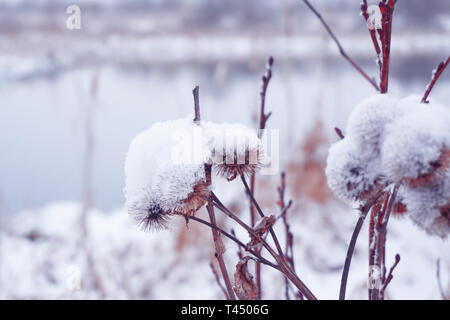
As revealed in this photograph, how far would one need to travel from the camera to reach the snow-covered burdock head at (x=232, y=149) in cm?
46

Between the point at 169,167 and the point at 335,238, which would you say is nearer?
the point at 169,167

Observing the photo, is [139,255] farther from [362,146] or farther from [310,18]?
[362,146]

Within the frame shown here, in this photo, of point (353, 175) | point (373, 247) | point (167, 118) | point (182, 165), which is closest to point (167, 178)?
point (182, 165)

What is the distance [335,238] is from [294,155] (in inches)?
27.6

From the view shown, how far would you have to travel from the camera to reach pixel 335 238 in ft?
9.55

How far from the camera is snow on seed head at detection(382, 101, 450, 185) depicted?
0.36 meters

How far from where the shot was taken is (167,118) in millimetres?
3732

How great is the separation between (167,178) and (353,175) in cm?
19

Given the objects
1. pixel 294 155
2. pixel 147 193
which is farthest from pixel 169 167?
pixel 294 155

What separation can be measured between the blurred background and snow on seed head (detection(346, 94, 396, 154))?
0.23 m

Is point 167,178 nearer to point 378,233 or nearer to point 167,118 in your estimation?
point 378,233

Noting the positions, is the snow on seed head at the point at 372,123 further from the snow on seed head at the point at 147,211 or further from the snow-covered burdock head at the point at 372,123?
the snow on seed head at the point at 147,211

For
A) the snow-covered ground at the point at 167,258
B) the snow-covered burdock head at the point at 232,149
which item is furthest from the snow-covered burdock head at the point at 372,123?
the snow-covered ground at the point at 167,258
